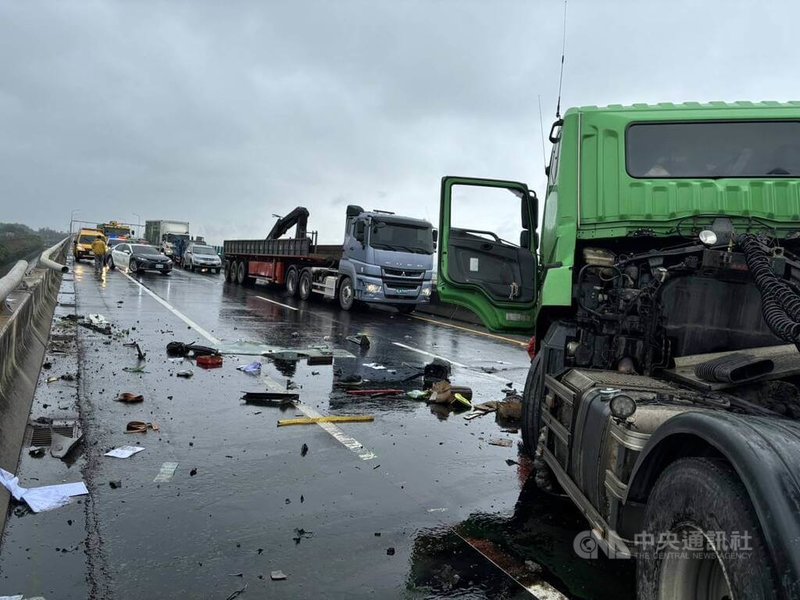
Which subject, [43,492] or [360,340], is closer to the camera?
[43,492]

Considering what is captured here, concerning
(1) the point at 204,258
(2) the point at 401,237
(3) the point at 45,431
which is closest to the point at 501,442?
(3) the point at 45,431

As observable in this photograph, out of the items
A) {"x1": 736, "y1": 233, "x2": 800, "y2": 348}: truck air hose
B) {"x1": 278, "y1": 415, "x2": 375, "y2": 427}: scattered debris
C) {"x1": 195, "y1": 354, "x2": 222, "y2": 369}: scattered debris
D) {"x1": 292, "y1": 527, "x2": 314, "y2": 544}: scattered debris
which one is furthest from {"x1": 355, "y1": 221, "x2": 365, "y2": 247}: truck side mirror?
{"x1": 736, "y1": 233, "x2": 800, "y2": 348}: truck air hose

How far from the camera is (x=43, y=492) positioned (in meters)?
4.43

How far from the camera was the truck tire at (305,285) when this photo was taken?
885 inches

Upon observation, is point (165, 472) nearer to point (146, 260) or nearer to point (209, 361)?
point (209, 361)

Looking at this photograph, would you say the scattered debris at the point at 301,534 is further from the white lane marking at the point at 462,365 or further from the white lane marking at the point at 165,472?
the white lane marking at the point at 462,365

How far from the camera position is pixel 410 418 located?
713 centimetres

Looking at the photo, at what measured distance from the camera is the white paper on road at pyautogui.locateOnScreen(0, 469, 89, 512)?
4.25 metres

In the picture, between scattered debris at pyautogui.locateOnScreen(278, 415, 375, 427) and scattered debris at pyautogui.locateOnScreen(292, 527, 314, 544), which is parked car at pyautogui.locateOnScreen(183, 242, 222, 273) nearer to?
scattered debris at pyautogui.locateOnScreen(278, 415, 375, 427)

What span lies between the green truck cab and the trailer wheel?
54.5 ft

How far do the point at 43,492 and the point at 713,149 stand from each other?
5.65 meters

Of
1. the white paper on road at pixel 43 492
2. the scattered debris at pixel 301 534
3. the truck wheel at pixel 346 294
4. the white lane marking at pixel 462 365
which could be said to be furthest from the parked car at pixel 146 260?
the scattered debris at pixel 301 534

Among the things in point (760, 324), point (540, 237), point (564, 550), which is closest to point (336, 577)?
point (564, 550)

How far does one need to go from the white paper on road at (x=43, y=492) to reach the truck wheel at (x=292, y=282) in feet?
64.2
